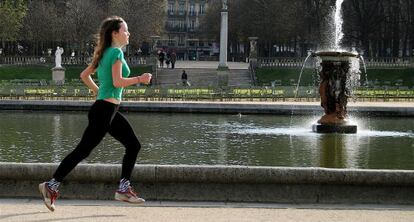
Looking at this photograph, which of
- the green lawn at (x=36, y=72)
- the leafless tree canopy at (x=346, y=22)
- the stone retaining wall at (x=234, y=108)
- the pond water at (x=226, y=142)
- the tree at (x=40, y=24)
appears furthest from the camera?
the tree at (x=40, y=24)

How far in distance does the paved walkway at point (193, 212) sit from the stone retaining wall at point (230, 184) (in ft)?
0.62

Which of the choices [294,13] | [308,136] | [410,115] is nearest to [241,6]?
[294,13]

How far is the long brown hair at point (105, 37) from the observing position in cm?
793

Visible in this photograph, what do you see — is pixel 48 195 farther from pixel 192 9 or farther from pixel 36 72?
pixel 192 9

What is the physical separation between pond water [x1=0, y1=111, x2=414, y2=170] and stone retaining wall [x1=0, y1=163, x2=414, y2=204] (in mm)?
5678

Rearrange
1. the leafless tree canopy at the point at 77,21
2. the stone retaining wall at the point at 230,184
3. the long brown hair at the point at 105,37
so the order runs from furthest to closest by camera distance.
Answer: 1. the leafless tree canopy at the point at 77,21
2. the stone retaining wall at the point at 230,184
3. the long brown hair at the point at 105,37

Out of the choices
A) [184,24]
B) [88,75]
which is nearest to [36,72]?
[88,75]

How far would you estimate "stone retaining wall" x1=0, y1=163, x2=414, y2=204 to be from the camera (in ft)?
29.2

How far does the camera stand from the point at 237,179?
29.2 ft

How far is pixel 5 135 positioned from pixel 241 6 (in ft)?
218

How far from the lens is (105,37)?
796 cm

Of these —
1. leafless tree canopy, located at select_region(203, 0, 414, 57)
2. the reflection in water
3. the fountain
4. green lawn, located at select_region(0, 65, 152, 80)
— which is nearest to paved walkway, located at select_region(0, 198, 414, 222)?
the reflection in water

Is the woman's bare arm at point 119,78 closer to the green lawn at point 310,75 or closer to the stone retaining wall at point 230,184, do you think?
the stone retaining wall at point 230,184

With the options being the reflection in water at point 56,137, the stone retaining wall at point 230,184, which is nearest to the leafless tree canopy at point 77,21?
the reflection in water at point 56,137
